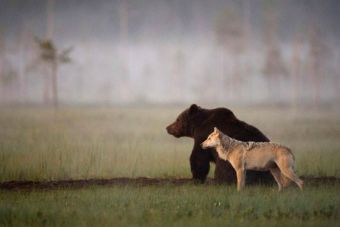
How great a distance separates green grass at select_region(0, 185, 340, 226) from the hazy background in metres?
5.40

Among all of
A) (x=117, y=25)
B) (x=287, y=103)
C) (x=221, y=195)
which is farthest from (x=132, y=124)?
(x=221, y=195)

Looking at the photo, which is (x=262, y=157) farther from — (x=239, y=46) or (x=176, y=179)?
(x=239, y=46)

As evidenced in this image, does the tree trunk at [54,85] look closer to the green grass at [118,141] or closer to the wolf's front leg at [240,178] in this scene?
the green grass at [118,141]

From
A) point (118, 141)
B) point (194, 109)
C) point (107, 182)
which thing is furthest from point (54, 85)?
point (194, 109)

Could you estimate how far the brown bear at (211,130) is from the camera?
9.89 m

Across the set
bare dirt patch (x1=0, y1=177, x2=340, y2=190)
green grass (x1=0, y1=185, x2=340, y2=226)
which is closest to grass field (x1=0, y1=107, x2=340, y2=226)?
green grass (x1=0, y1=185, x2=340, y2=226)

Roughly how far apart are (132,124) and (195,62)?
197 cm

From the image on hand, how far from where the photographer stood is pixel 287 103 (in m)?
15.9

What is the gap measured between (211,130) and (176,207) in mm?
2141

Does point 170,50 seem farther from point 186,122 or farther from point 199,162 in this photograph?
point 199,162

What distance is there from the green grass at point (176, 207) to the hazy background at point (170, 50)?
5.40 m

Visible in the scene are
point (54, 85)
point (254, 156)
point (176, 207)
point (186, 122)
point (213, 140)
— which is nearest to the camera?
point (176, 207)

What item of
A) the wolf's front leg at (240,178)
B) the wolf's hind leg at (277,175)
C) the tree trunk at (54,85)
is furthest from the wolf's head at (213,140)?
the tree trunk at (54,85)

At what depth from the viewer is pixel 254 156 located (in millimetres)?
9078
